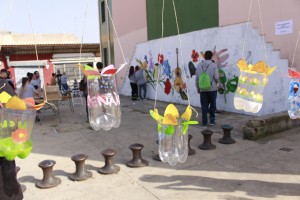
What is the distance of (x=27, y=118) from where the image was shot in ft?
10.0

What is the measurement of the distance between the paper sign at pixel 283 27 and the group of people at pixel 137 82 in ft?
24.3

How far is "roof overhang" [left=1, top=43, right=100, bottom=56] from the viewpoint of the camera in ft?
74.7

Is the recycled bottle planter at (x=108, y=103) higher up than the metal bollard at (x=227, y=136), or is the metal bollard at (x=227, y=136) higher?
the recycled bottle planter at (x=108, y=103)

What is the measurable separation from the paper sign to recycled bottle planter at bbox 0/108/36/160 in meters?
7.20

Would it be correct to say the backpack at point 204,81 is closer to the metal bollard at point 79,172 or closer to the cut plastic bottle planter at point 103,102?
the cut plastic bottle planter at point 103,102

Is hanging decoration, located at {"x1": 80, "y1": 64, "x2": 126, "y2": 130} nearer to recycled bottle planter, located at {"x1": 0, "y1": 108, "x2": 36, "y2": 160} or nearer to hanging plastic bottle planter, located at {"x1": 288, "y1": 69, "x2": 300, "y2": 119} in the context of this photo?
recycled bottle planter, located at {"x1": 0, "y1": 108, "x2": 36, "y2": 160}

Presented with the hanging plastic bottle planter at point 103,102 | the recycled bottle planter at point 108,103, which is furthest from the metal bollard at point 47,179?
the recycled bottle planter at point 108,103

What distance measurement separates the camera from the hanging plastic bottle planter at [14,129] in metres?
2.89

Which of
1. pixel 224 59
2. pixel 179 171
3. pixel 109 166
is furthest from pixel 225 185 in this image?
pixel 224 59

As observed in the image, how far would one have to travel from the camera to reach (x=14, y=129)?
118 inches

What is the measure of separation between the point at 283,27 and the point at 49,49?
2009 cm

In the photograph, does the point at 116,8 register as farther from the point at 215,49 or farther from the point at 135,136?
the point at 135,136

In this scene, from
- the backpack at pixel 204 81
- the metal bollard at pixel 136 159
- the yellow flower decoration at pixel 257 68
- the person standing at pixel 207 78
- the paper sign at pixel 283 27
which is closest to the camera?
the yellow flower decoration at pixel 257 68

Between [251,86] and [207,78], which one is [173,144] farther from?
[207,78]
